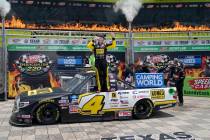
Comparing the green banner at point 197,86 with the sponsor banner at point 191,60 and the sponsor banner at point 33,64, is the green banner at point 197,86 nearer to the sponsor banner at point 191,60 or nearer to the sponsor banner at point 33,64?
the sponsor banner at point 191,60

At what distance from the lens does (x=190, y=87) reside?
14430 mm

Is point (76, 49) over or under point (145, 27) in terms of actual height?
under

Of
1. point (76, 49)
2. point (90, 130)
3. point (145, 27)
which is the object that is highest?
point (145, 27)

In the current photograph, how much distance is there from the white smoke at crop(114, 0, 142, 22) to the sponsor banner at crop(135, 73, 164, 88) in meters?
5.07

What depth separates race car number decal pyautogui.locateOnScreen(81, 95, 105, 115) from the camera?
941 centimetres

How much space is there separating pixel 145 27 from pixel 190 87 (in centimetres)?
1080

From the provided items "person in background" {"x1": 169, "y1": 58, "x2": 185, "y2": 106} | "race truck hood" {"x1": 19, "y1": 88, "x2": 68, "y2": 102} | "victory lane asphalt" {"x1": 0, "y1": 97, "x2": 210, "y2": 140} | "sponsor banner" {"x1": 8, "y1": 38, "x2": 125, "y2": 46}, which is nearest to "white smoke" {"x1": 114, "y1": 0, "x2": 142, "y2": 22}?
"sponsor banner" {"x1": 8, "y1": 38, "x2": 125, "y2": 46}

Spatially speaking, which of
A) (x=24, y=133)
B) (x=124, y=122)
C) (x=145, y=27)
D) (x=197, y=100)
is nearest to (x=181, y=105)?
(x=197, y=100)

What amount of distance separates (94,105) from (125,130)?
1312 millimetres

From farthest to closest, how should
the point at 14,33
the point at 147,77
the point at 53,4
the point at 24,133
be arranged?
the point at 53,4, the point at 14,33, the point at 147,77, the point at 24,133

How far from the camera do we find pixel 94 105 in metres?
9.48

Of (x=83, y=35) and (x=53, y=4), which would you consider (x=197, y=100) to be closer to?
(x=83, y=35)

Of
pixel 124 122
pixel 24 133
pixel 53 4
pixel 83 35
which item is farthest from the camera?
pixel 53 4

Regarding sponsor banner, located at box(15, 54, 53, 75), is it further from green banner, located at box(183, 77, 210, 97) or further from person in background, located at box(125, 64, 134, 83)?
green banner, located at box(183, 77, 210, 97)
